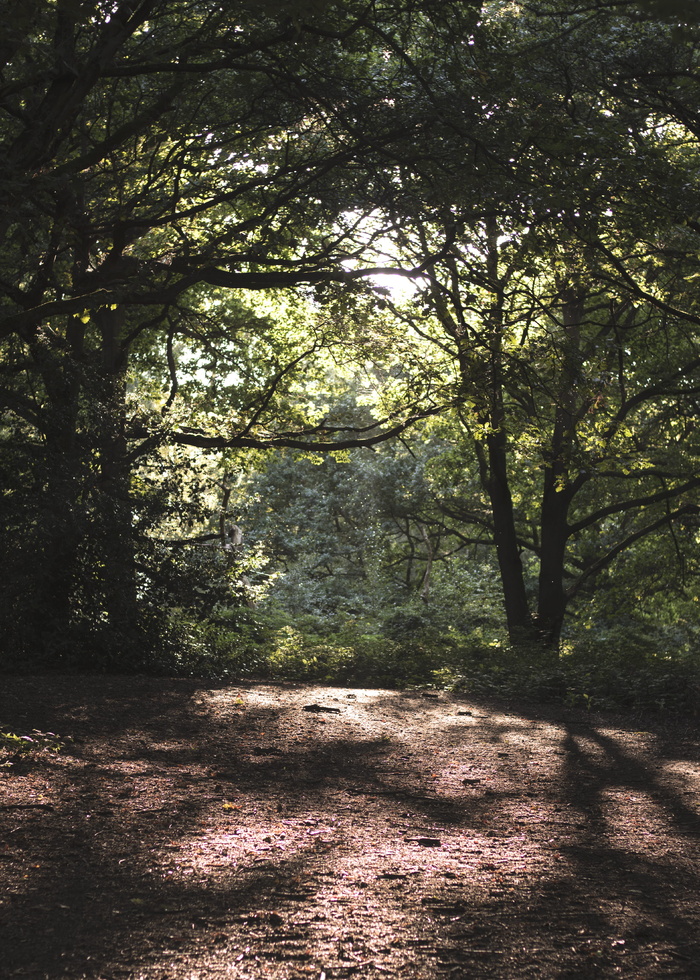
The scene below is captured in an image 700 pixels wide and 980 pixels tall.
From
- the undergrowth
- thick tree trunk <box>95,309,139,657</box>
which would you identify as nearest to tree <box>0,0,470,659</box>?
thick tree trunk <box>95,309,139,657</box>

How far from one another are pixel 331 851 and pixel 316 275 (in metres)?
6.06

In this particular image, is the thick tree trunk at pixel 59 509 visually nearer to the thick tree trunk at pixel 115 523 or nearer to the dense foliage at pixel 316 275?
the dense foliage at pixel 316 275

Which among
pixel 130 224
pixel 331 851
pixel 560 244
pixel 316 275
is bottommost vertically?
pixel 331 851

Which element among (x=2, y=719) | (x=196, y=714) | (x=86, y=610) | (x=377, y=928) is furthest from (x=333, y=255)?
(x=377, y=928)

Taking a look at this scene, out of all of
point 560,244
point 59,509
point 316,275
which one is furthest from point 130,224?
point 560,244

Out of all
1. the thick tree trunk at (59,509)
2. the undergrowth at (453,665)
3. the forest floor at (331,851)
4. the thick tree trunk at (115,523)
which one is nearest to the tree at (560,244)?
the undergrowth at (453,665)

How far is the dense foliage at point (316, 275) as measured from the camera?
745 cm

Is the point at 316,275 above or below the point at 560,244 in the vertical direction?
below

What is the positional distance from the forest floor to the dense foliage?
3.07 metres

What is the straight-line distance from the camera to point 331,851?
4.18 m

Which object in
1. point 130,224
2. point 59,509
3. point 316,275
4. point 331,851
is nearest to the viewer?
point 331,851

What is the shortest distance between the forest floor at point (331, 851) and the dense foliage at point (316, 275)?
307 cm

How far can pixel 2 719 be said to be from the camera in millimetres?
6379

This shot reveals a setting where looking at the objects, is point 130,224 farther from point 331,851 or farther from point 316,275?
point 331,851
